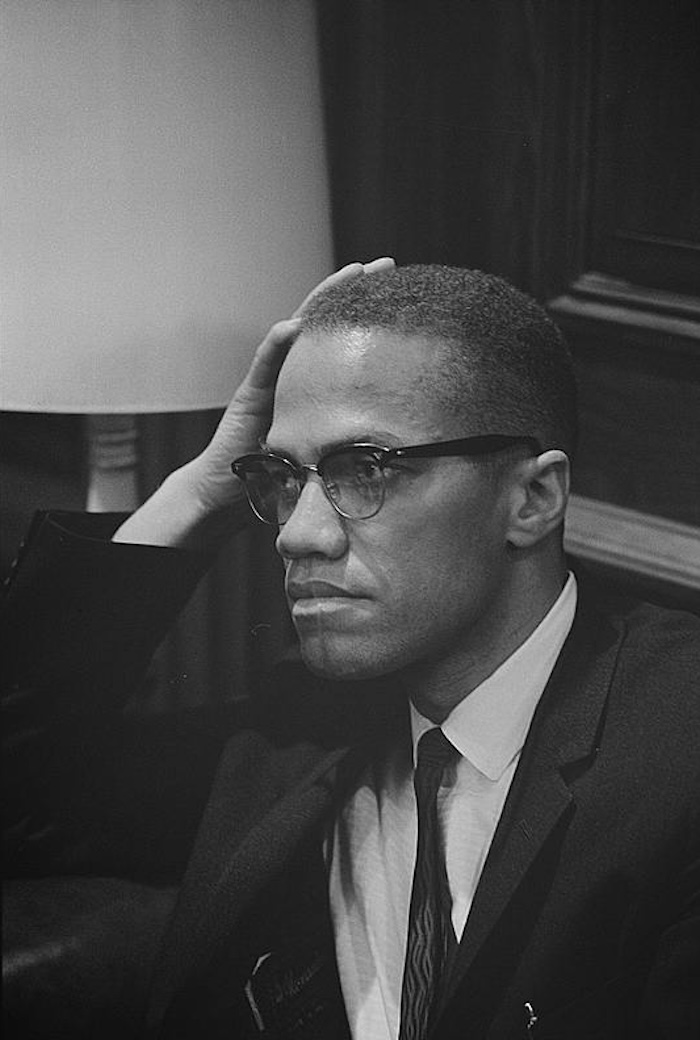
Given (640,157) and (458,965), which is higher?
(640,157)

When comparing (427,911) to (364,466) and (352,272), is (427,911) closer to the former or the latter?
(364,466)

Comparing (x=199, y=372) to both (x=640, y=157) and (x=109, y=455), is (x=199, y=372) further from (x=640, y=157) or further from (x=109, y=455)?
(x=640, y=157)

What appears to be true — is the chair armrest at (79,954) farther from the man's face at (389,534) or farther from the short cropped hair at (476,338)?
the short cropped hair at (476,338)

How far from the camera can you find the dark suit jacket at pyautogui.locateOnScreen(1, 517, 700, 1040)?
93 centimetres

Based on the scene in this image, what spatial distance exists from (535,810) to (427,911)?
12 cm

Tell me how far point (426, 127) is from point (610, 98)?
20 centimetres

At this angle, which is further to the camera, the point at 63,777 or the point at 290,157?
the point at 290,157

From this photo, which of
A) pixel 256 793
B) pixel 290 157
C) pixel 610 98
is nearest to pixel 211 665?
pixel 256 793

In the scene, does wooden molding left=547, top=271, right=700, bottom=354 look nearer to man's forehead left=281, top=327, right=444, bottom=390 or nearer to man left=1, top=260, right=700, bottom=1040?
man left=1, top=260, right=700, bottom=1040

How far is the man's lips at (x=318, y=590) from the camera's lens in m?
0.99

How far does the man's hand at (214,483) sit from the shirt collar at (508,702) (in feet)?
1.00

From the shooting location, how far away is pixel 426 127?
1.29 meters

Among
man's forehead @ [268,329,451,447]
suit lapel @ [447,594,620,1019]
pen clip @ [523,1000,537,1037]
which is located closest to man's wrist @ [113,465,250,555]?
man's forehead @ [268,329,451,447]

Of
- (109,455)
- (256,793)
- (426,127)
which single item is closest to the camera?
(256,793)
